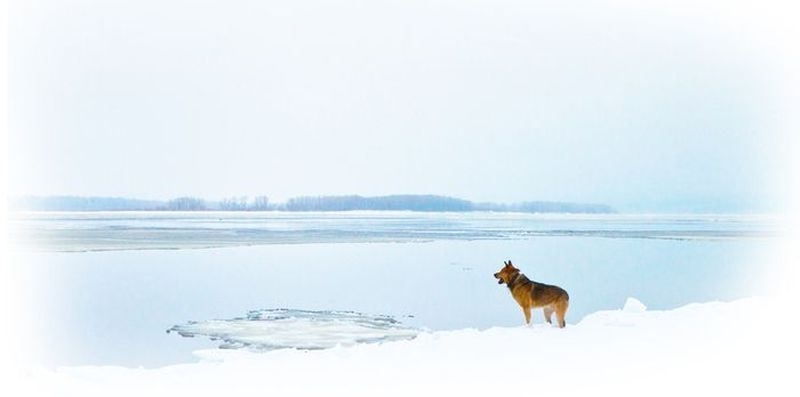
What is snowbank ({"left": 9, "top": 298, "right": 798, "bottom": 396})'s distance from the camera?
3.60 meters

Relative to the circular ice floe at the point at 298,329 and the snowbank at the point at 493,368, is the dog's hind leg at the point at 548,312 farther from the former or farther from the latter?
the circular ice floe at the point at 298,329

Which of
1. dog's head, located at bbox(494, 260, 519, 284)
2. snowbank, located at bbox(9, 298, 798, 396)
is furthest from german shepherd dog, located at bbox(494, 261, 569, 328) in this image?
snowbank, located at bbox(9, 298, 798, 396)

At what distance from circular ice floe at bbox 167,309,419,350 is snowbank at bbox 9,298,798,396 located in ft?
0.75

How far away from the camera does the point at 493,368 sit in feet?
12.5

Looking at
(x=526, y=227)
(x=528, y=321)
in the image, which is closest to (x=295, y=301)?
(x=528, y=321)

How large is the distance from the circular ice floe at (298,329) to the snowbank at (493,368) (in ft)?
0.75

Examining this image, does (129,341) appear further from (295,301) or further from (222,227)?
(222,227)

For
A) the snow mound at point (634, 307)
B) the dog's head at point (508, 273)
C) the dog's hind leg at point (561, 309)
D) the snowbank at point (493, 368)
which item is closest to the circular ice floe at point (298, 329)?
the snowbank at point (493, 368)

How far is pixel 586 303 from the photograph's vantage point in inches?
203

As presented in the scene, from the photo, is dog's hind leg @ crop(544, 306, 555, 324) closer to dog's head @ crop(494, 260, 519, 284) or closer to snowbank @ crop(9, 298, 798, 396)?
snowbank @ crop(9, 298, 798, 396)

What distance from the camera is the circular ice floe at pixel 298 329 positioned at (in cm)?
421

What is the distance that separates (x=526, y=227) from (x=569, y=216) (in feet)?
1.51

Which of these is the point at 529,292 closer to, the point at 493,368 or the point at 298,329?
the point at 493,368

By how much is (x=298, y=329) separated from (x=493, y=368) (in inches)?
48.4
